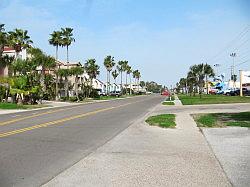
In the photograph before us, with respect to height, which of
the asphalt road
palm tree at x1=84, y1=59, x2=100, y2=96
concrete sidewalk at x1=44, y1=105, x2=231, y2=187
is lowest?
concrete sidewalk at x1=44, y1=105, x2=231, y2=187

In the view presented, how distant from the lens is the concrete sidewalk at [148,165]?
7750mm

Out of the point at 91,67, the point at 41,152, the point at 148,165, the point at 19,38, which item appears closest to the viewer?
the point at 148,165

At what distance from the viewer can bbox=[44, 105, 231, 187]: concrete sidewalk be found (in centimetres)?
775

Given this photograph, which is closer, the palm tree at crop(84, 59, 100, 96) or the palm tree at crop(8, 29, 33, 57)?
the palm tree at crop(8, 29, 33, 57)

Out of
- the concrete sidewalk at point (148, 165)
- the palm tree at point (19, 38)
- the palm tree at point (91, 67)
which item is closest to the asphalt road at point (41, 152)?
the concrete sidewalk at point (148, 165)

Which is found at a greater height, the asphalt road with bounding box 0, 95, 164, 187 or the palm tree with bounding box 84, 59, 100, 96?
the palm tree with bounding box 84, 59, 100, 96

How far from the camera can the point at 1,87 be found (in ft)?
165

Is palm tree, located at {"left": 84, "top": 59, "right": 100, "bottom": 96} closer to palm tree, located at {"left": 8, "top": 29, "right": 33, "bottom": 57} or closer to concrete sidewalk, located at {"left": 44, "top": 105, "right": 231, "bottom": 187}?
palm tree, located at {"left": 8, "top": 29, "right": 33, "bottom": 57}

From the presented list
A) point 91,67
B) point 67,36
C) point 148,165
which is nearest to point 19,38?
point 67,36

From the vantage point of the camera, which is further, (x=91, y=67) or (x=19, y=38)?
(x=91, y=67)

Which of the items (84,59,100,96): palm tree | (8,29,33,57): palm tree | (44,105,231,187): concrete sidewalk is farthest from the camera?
(84,59,100,96): palm tree

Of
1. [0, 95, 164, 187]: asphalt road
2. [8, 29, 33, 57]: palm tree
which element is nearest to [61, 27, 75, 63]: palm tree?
[8, 29, 33, 57]: palm tree

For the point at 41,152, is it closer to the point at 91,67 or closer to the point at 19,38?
the point at 19,38

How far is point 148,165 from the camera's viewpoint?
30.9 feet
